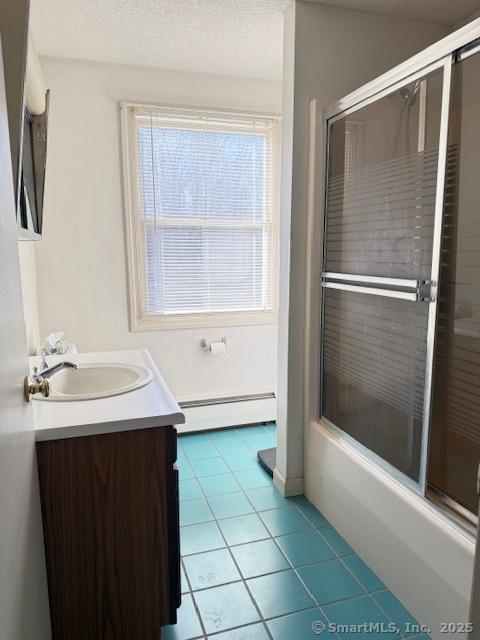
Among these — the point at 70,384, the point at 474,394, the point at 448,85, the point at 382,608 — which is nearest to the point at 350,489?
the point at 382,608

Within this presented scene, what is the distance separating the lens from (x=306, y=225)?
2.12 meters

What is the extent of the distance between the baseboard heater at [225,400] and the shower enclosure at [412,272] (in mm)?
1193

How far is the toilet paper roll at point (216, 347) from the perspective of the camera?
302cm

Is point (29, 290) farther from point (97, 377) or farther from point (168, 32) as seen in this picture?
point (168, 32)

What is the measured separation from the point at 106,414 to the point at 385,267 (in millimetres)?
1187

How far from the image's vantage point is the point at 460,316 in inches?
59.2

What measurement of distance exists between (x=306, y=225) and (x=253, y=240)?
1.00m

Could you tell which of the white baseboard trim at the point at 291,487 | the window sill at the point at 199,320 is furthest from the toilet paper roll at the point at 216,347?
the white baseboard trim at the point at 291,487

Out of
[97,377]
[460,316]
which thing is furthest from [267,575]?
[460,316]

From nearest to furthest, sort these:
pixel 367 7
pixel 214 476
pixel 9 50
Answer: pixel 9 50 < pixel 367 7 < pixel 214 476

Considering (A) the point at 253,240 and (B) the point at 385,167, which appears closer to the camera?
(B) the point at 385,167

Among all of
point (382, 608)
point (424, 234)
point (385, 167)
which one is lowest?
point (382, 608)

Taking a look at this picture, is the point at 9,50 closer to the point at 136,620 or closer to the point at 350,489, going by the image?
the point at 136,620

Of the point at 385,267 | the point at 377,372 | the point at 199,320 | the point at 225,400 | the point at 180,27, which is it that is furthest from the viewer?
the point at 225,400
